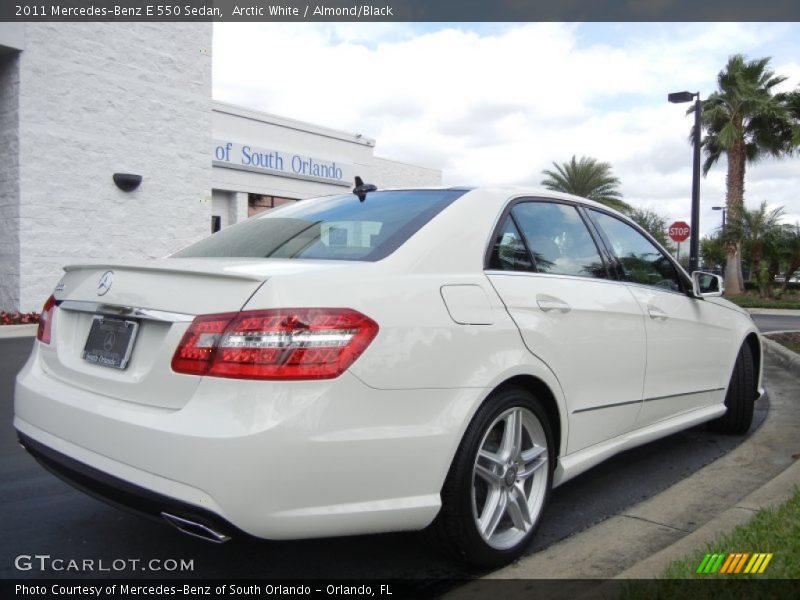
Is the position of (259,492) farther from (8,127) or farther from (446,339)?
(8,127)

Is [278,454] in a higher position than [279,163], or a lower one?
lower

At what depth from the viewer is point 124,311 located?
2.64 metres

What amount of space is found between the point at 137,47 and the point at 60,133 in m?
2.52

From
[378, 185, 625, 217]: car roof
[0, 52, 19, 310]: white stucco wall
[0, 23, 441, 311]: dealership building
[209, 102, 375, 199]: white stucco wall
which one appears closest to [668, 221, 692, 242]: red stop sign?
[209, 102, 375, 199]: white stucco wall

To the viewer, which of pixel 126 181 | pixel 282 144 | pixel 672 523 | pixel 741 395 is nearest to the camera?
pixel 672 523

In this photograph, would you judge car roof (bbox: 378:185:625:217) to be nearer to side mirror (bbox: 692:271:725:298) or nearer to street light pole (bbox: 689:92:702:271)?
side mirror (bbox: 692:271:725:298)

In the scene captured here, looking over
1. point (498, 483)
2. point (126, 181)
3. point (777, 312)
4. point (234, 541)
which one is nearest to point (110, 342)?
point (234, 541)

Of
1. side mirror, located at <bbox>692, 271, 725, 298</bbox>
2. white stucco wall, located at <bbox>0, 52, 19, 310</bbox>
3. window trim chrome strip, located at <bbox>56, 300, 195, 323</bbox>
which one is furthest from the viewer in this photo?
white stucco wall, located at <bbox>0, 52, 19, 310</bbox>

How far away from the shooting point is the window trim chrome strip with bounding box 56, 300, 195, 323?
244 cm

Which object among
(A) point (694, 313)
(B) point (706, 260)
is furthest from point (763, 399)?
(B) point (706, 260)

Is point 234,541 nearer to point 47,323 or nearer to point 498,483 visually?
point 498,483

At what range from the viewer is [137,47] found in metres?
14.3

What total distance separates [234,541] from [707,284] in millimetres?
3622

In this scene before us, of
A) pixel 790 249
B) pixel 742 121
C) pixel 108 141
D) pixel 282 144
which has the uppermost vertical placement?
pixel 742 121
